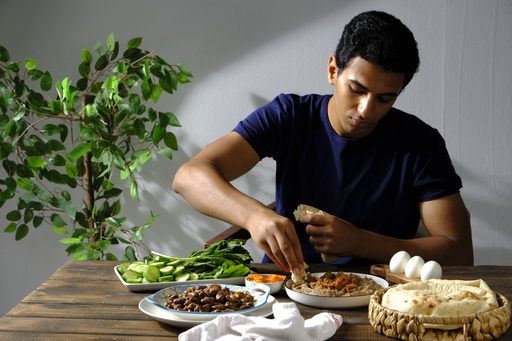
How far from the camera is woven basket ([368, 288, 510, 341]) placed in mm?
1338

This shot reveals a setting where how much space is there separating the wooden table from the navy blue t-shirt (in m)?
0.48

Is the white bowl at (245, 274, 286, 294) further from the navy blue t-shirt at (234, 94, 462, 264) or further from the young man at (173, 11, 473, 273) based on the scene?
the navy blue t-shirt at (234, 94, 462, 264)

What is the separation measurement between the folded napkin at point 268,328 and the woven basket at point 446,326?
0.40ft

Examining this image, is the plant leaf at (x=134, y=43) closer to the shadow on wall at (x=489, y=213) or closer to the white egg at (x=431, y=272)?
the shadow on wall at (x=489, y=213)

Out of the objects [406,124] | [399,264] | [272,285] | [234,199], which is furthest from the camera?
[406,124]

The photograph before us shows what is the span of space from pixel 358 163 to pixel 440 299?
3.75ft

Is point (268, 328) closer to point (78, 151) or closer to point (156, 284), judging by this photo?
point (156, 284)

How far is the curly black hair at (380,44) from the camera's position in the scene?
2.18 meters

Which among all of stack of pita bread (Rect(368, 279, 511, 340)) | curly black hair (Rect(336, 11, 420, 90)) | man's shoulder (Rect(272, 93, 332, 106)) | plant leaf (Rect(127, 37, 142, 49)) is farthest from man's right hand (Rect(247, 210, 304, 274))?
plant leaf (Rect(127, 37, 142, 49))

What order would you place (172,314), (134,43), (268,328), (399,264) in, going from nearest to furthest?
1. (268,328)
2. (172,314)
3. (399,264)
4. (134,43)

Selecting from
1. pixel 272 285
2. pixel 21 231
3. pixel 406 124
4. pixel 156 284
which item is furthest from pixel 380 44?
pixel 21 231

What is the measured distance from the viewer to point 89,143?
3.01 m

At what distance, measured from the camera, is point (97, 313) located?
158cm

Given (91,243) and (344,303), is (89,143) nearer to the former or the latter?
(91,243)
